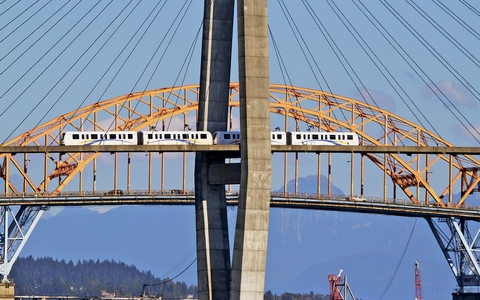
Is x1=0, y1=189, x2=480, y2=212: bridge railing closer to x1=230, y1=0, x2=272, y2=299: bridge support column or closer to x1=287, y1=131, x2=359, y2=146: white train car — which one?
x1=287, y1=131, x2=359, y2=146: white train car

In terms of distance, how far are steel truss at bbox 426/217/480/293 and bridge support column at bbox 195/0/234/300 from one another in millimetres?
65770

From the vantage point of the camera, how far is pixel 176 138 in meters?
118

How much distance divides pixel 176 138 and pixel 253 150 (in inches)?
1328

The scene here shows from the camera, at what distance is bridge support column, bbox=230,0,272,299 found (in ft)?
280

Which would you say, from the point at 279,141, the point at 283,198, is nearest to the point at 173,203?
the point at 283,198

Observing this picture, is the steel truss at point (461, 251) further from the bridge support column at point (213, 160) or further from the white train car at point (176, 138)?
the bridge support column at point (213, 160)

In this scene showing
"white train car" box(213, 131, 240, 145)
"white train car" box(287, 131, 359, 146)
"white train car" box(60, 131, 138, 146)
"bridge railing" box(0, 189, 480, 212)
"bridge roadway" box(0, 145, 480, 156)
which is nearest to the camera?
"bridge roadway" box(0, 145, 480, 156)

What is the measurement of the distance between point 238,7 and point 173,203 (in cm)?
6904

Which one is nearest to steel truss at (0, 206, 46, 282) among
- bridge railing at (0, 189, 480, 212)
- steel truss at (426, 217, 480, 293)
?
bridge railing at (0, 189, 480, 212)

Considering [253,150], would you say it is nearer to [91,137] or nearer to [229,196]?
[91,137]

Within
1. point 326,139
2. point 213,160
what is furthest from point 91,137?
point 213,160

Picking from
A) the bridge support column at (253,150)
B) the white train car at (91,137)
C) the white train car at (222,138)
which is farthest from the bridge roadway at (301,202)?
the bridge support column at (253,150)

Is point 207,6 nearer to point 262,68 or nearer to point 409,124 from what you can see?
point 262,68

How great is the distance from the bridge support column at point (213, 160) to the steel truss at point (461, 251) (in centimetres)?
6577
